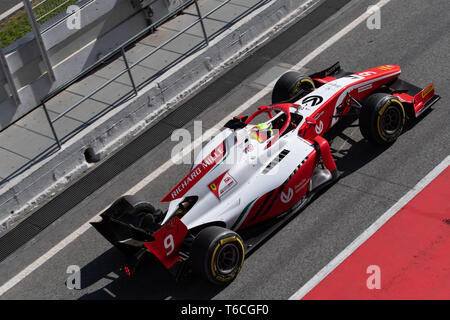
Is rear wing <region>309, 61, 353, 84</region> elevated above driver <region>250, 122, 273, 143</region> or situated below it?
below

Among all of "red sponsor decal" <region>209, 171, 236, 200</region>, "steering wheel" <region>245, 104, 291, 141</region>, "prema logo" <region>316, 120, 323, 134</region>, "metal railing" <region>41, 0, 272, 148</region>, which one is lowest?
"prema logo" <region>316, 120, 323, 134</region>

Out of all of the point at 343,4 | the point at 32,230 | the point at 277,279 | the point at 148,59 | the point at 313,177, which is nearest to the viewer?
the point at 277,279

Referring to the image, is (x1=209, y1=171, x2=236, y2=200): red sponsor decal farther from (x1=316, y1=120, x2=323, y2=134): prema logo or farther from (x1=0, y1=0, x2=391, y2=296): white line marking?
(x1=0, y1=0, x2=391, y2=296): white line marking

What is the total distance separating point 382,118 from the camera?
463 inches

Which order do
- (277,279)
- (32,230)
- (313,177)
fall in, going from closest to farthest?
(277,279), (313,177), (32,230)

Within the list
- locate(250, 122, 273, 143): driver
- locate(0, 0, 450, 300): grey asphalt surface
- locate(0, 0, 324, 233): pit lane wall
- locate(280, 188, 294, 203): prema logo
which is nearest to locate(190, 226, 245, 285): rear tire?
locate(0, 0, 450, 300): grey asphalt surface

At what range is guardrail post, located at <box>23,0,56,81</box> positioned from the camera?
14.2 m

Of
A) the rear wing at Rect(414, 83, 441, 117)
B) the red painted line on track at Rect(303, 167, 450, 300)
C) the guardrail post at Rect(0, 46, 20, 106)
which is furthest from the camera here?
the guardrail post at Rect(0, 46, 20, 106)

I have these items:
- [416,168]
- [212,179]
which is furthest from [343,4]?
[212,179]

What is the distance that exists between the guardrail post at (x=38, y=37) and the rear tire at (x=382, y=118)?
22.2ft

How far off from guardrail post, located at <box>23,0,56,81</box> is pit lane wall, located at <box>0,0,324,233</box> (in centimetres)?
204

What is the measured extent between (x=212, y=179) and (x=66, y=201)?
3450 millimetres

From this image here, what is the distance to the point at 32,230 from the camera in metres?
12.5

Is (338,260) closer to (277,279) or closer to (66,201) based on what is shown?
(277,279)
